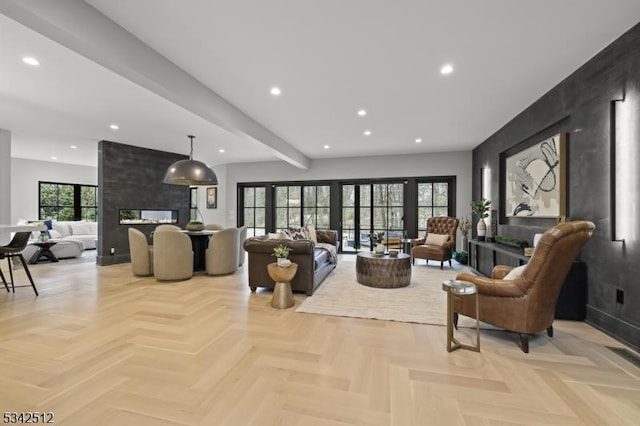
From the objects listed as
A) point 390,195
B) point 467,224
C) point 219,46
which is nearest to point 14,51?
point 219,46

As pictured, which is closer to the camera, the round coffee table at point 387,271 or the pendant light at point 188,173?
the round coffee table at point 387,271

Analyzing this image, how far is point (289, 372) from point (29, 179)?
10.8 metres

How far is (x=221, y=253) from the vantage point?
16.9ft

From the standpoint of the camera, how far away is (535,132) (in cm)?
394

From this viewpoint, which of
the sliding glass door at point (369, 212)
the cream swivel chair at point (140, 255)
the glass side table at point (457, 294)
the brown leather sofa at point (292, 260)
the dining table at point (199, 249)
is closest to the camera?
the glass side table at point (457, 294)

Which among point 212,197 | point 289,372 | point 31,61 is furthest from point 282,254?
point 212,197

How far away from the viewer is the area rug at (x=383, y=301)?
3164mm

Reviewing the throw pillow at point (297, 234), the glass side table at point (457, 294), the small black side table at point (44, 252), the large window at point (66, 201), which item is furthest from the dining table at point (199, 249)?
the large window at point (66, 201)

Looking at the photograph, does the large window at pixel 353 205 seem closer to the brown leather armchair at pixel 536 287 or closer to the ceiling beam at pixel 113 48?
the brown leather armchair at pixel 536 287

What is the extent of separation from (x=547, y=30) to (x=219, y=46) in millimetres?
2936

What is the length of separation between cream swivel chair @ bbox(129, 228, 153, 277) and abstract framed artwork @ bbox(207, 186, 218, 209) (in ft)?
13.1

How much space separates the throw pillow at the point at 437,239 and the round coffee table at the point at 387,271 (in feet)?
6.74

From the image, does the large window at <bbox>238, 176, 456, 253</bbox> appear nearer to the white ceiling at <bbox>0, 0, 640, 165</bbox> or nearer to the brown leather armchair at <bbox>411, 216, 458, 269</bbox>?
A: the brown leather armchair at <bbox>411, 216, 458, 269</bbox>

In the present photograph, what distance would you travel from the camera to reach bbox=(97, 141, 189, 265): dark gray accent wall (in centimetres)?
620
